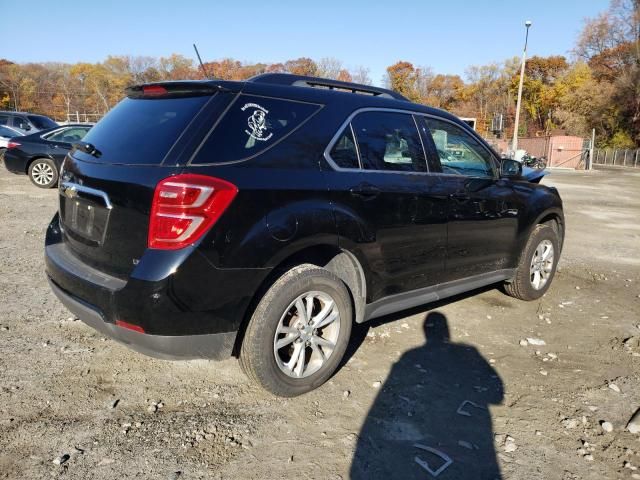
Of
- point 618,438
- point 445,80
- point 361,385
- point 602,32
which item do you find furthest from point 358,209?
point 445,80

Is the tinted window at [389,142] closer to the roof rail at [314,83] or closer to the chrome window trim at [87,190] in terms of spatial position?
the roof rail at [314,83]

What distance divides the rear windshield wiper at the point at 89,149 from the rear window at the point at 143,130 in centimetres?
2

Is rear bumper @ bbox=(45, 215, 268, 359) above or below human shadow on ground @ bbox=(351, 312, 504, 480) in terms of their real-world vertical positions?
above

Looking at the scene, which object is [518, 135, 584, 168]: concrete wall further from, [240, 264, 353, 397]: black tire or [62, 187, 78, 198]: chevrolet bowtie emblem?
[62, 187, 78, 198]: chevrolet bowtie emblem

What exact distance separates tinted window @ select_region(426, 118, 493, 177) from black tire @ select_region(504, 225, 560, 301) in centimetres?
99

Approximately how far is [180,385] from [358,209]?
1626 mm

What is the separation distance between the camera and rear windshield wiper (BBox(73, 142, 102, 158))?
10.2ft

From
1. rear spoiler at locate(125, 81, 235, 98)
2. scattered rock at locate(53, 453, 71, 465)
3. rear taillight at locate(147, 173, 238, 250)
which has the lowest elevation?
scattered rock at locate(53, 453, 71, 465)

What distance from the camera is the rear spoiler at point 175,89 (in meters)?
2.95

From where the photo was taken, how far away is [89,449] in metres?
2.59

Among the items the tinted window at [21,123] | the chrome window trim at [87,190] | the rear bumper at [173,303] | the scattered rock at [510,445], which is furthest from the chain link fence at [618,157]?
the chrome window trim at [87,190]

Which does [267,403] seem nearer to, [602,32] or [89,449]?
[89,449]

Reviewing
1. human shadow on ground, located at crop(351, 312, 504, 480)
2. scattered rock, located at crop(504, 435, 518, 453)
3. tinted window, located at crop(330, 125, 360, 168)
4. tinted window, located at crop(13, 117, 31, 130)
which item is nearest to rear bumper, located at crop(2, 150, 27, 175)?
tinted window, located at crop(13, 117, 31, 130)

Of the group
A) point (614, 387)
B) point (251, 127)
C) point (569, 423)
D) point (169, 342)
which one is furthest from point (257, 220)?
point (614, 387)
